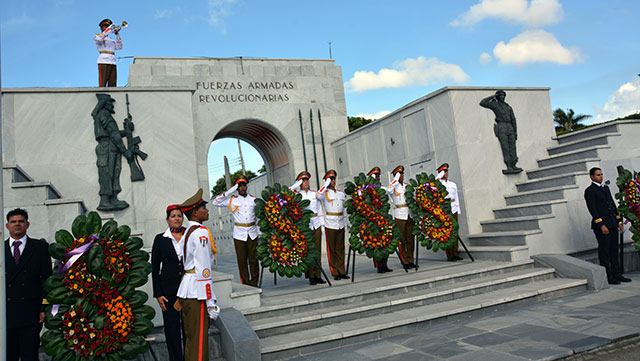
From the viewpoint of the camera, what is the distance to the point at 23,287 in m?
4.71

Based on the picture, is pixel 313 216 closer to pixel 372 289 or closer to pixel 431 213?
pixel 372 289

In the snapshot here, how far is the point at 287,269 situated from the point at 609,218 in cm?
557

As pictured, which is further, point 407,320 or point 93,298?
point 407,320

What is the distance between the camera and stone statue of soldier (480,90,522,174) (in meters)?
11.6

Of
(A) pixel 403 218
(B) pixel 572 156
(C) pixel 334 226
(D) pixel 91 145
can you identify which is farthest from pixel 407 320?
(D) pixel 91 145

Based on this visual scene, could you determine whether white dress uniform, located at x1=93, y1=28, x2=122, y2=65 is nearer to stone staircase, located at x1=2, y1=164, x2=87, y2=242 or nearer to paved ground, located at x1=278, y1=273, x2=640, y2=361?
stone staircase, located at x1=2, y1=164, x2=87, y2=242

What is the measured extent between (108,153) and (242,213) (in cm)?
401

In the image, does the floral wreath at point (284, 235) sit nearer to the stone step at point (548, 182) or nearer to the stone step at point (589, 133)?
the stone step at point (548, 182)

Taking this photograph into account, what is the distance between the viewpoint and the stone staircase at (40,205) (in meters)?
7.09

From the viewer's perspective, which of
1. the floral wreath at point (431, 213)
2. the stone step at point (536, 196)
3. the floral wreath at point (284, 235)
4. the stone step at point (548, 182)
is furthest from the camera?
the stone step at point (548, 182)

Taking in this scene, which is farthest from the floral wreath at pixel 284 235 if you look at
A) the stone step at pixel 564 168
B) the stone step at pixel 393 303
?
the stone step at pixel 564 168

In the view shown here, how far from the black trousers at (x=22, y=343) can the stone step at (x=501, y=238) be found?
322 inches

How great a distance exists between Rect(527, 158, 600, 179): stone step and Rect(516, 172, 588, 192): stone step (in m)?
0.40

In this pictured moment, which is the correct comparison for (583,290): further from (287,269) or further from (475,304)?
(287,269)
